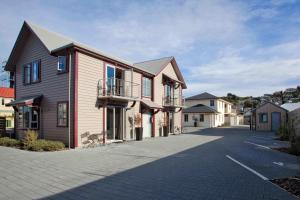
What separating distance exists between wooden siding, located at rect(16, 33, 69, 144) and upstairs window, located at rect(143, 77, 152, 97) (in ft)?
28.2

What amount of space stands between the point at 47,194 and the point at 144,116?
1666 centimetres

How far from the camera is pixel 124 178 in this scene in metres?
7.78

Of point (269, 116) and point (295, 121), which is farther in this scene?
point (269, 116)

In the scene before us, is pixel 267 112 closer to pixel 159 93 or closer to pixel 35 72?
pixel 159 93

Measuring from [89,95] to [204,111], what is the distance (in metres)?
36.7

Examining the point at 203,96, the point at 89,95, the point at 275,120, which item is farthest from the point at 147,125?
the point at 203,96

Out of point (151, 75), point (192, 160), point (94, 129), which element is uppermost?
point (151, 75)

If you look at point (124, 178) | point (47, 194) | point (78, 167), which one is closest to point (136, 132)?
point (78, 167)

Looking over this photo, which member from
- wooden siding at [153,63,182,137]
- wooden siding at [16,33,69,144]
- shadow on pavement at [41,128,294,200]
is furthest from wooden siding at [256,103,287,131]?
wooden siding at [16,33,69,144]

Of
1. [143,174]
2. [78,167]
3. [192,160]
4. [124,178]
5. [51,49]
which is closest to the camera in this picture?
[124,178]

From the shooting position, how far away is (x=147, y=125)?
2331 cm

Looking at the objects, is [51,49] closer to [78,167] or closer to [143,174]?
[78,167]

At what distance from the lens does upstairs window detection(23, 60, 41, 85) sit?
690 inches

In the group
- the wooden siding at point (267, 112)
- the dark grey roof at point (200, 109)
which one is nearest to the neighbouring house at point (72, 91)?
the wooden siding at point (267, 112)
